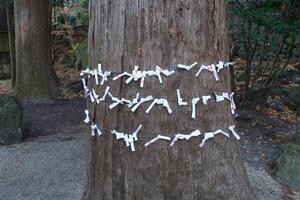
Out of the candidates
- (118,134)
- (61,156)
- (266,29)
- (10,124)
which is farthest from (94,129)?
(266,29)

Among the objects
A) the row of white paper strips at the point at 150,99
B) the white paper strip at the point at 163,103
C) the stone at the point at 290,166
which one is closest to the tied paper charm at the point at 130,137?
the row of white paper strips at the point at 150,99

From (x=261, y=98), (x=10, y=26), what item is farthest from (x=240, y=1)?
(x=10, y=26)

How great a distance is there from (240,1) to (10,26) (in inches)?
264

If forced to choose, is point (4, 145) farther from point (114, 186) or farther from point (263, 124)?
point (114, 186)

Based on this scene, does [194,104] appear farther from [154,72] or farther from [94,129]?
[94,129]

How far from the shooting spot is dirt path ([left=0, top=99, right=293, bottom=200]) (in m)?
4.54

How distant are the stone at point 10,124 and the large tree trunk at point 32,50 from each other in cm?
315

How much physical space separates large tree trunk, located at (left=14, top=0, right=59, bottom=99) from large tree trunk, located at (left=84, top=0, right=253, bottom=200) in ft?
24.9

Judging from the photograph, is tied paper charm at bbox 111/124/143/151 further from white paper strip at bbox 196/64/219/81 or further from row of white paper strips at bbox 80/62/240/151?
white paper strip at bbox 196/64/219/81

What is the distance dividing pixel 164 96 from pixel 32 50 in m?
7.94

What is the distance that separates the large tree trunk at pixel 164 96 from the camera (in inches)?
86.4

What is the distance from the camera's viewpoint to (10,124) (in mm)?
6488

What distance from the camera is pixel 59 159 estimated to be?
556 centimetres

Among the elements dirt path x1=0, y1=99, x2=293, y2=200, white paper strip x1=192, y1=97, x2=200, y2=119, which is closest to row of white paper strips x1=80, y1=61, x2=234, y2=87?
white paper strip x1=192, y1=97, x2=200, y2=119
